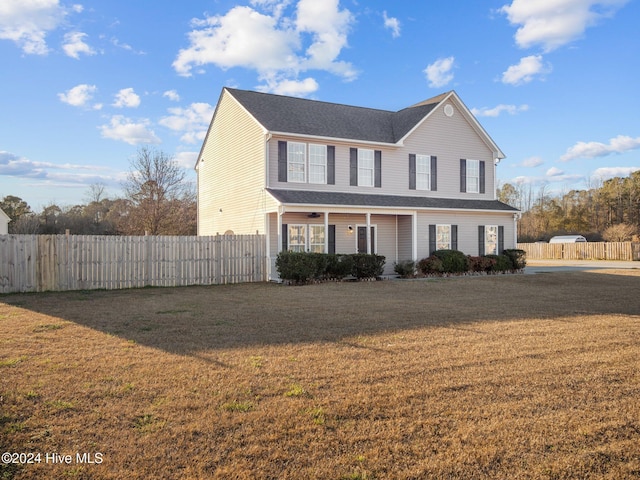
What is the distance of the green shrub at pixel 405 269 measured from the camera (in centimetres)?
2005

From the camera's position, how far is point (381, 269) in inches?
747

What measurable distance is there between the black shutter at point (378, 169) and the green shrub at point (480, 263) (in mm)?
5427

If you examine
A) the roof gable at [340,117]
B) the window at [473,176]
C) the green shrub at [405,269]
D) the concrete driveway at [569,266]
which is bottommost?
the concrete driveway at [569,266]

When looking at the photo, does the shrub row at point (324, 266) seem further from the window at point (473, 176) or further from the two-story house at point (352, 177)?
the window at point (473, 176)

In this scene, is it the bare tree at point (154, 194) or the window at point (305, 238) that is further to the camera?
the bare tree at point (154, 194)

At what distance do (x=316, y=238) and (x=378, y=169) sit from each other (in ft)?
14.6

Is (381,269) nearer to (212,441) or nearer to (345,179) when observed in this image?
(345,179)

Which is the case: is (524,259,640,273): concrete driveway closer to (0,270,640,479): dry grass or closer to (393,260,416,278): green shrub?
(393,260,416,278): green shrub

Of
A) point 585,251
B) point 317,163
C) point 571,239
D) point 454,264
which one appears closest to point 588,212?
point 571,239

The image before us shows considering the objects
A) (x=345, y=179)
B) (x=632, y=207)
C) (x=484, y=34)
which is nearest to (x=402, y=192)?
(x=345, y=179)

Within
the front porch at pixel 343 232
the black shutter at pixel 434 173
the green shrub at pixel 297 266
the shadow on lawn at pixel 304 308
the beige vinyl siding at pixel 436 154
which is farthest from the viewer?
the black shutter at pixel 434 173

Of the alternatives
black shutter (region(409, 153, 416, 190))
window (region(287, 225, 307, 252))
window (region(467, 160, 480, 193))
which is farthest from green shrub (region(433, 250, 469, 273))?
window (region(287, 225, 307, 252))

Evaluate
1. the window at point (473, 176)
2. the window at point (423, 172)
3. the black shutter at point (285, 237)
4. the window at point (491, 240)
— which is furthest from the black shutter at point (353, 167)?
the window at point (491, 240)

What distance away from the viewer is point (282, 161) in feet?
63.3
